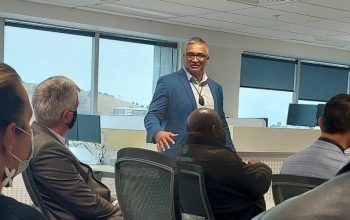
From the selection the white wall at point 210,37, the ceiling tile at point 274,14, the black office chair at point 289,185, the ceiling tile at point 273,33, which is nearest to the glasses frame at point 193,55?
the black office chair at point 289,185

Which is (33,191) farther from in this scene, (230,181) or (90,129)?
(90,129)

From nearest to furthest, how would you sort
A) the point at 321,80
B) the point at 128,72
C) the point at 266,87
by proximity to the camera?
Answer: the point at 128,72 < the point at 266,87 < the point at 321,80

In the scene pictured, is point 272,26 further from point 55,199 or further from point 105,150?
point 55,199

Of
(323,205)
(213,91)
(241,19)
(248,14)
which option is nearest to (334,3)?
(248,14)

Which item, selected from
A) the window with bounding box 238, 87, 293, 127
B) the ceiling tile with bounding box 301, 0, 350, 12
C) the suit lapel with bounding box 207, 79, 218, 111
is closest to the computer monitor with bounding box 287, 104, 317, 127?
the window with bounding box 238, 87, 293, 127

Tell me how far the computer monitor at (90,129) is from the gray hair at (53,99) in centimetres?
291

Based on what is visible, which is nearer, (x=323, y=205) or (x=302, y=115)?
(x=323, y=205)

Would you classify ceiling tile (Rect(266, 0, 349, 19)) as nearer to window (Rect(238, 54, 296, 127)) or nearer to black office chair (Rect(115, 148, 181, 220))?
window (Rect(238, 54, 296, 127))

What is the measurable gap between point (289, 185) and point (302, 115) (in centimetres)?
665

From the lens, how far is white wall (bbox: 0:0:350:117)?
705 centimetres

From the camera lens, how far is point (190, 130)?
2299 millimetres

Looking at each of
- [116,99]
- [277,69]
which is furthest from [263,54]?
[116,99]

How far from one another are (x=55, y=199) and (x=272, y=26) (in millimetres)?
6658

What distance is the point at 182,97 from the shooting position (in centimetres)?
279
